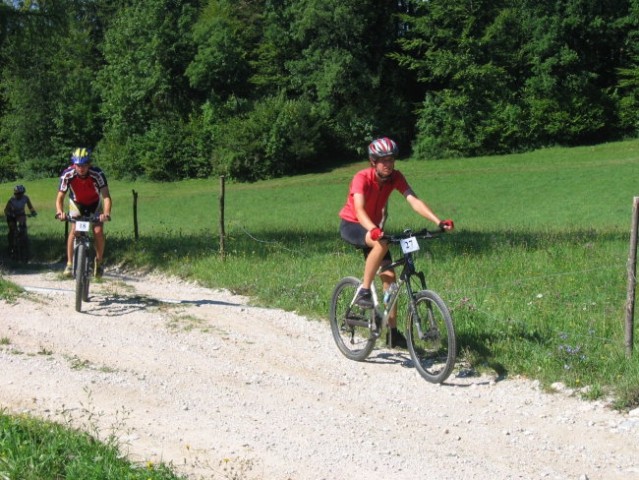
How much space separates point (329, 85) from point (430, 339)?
195ft

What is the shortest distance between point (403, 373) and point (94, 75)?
265 ft

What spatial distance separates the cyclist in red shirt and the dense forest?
Result: 51801 millimetres

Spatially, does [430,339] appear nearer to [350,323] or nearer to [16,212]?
[350,323]

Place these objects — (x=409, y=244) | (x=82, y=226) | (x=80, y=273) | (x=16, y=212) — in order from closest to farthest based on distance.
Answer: (x=409, y=244), (x=80, y=273), (x=82, y=226), (x=16, y=212)

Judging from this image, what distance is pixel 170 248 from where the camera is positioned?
15.4m

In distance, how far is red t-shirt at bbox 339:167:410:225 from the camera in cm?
725

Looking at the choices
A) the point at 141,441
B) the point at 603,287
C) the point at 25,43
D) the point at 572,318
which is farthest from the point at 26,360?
the point at 25,43

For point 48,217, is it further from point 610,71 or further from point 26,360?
point 610,71

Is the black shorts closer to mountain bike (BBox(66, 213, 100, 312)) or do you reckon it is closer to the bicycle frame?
the bicycle frame

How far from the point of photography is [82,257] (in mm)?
9711

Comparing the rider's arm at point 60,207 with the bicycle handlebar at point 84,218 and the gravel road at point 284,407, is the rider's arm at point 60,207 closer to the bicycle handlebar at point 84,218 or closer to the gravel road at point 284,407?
the bicycle handlebar at point 84,218

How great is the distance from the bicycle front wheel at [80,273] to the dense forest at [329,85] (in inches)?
1918

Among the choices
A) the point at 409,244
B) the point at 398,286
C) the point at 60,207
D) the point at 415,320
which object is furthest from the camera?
the point at 60,207

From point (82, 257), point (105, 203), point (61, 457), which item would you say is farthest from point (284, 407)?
point (105, 203)
